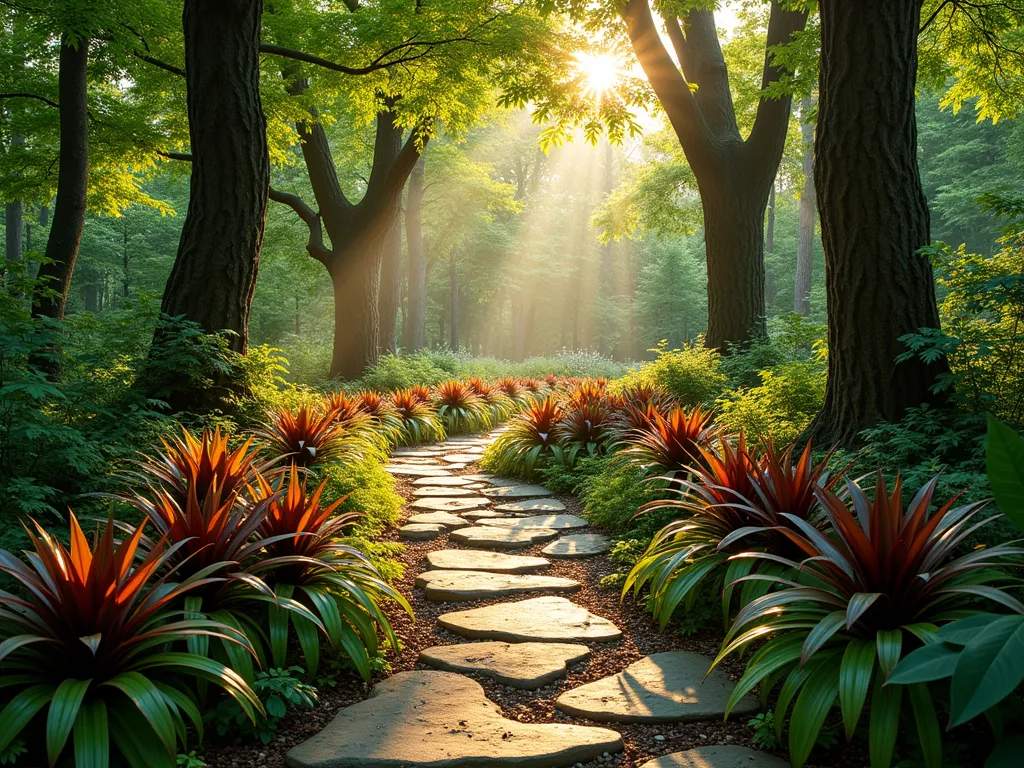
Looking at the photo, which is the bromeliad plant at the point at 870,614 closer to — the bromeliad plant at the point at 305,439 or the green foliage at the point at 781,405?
Result: the green foliage at the point at 781,405

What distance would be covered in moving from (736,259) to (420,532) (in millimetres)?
5752

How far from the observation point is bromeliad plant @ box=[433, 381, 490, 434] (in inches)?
412

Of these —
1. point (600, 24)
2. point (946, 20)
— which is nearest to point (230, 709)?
point (600, 24)

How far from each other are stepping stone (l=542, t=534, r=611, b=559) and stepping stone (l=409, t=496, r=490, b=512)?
3.68ft

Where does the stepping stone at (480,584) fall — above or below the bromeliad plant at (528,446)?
below

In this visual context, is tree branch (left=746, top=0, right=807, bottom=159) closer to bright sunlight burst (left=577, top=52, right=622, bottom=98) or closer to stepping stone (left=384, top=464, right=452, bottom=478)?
bright sunlight burst (left=577, top=52, right=622, bottom=98)

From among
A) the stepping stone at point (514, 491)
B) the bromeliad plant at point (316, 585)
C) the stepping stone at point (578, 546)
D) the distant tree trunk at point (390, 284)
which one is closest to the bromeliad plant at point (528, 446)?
the stepping stone at point (514, 491)

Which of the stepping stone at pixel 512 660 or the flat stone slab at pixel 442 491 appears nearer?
the stepping stone at pixel 512 660

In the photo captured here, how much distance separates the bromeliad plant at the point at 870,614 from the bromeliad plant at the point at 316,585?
141 cm

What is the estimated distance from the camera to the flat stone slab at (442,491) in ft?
19.7

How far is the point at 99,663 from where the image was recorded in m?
1.97

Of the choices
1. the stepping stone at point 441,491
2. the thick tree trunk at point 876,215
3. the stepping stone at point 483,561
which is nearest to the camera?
the stepping stone at point 483,561

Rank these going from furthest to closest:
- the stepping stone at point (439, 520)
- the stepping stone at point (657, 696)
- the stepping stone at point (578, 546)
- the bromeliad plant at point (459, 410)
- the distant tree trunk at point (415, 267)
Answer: the distant tree trunk at point (415, 267) → the bromeliad plant at point (459, 410) → the stepping stone at point (439, 520) → the stepping stone at point (578, 546) → the stepping stone at point (657, 696)

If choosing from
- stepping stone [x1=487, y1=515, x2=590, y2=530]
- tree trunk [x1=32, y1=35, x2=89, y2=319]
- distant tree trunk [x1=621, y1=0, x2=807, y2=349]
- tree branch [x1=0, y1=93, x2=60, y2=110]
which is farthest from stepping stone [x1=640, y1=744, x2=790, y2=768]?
tree branch [x1=0, y1=93, x2=60, y2=110]
